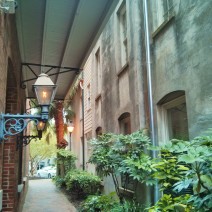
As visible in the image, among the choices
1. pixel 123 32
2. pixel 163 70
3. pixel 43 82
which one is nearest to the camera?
pixel 43 82

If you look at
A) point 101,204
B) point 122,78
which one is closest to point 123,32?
point 122,78

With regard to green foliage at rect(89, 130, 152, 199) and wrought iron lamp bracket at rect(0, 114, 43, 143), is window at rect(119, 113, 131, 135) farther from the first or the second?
wrought iron lamp bracket at rect(0, 114, 43, 143)

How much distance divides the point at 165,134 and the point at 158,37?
213cm

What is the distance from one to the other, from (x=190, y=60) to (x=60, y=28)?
243cm

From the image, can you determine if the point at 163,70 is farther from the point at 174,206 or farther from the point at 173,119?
the point at 174,206

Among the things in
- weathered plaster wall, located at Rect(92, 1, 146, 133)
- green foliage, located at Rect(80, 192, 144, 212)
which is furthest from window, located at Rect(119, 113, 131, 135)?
green foliage, located at Rect(80, 192, 144, 212)

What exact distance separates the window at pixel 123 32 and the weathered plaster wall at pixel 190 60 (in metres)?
2.52

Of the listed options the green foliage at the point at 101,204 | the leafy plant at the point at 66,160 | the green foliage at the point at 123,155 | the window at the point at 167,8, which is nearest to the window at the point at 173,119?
the green foliage at the point at 123,155

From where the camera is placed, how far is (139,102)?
22.0 feet

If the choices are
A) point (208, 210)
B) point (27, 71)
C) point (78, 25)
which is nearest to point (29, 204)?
point (27, 71)

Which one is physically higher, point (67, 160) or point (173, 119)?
point (173, 119)

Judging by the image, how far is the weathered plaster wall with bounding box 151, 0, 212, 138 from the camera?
441cm

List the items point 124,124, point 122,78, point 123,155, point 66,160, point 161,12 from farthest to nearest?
point 66,160 → point 124,124 → point 122,78 → point 161,12 → point 123,155

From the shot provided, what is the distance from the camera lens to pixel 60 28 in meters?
5.23
